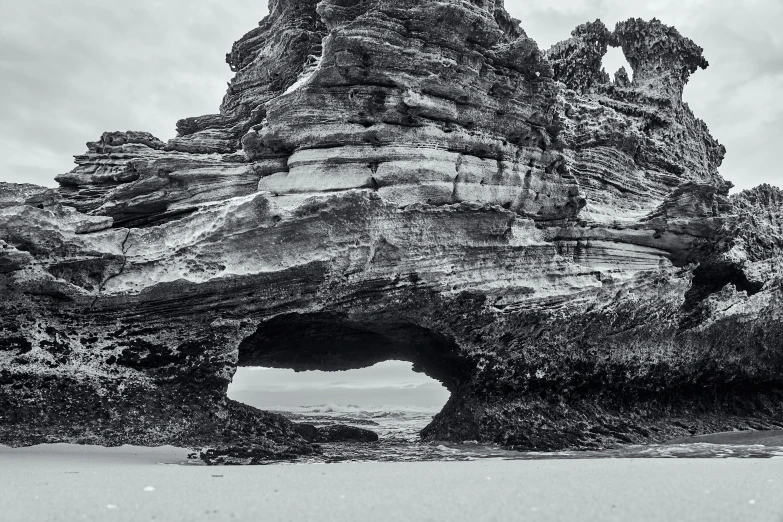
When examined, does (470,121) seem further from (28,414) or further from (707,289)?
(28,414)

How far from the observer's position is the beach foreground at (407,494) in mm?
4078

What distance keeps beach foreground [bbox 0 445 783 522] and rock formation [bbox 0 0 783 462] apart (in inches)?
123

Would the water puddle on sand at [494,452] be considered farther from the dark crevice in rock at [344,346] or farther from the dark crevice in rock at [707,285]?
the dark crevice in rock at [707,285]

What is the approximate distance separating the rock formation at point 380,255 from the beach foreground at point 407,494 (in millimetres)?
3117

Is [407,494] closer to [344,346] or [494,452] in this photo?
[494,452]

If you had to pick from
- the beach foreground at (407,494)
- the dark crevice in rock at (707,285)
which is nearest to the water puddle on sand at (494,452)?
the beach foreground at (407,494)

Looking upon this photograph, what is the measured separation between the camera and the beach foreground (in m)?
4.08

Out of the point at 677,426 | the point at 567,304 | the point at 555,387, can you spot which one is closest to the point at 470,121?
the point at 567,304

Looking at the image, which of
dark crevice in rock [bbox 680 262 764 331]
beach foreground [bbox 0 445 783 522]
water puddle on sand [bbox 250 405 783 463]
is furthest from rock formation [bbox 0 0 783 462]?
beach foreground [bbox 0 445 783 522]

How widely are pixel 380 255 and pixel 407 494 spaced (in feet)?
20.0

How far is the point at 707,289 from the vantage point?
14.7 m

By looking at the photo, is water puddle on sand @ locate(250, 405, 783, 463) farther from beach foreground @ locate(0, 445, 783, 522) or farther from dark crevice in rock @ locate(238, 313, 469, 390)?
beach foreground @ locate(0, 445, 783, 522)

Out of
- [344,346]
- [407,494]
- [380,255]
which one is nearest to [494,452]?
[380,255]

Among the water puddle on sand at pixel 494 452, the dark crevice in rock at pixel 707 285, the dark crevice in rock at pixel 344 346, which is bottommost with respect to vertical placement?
the water puddle on sand at pixel 494 452
